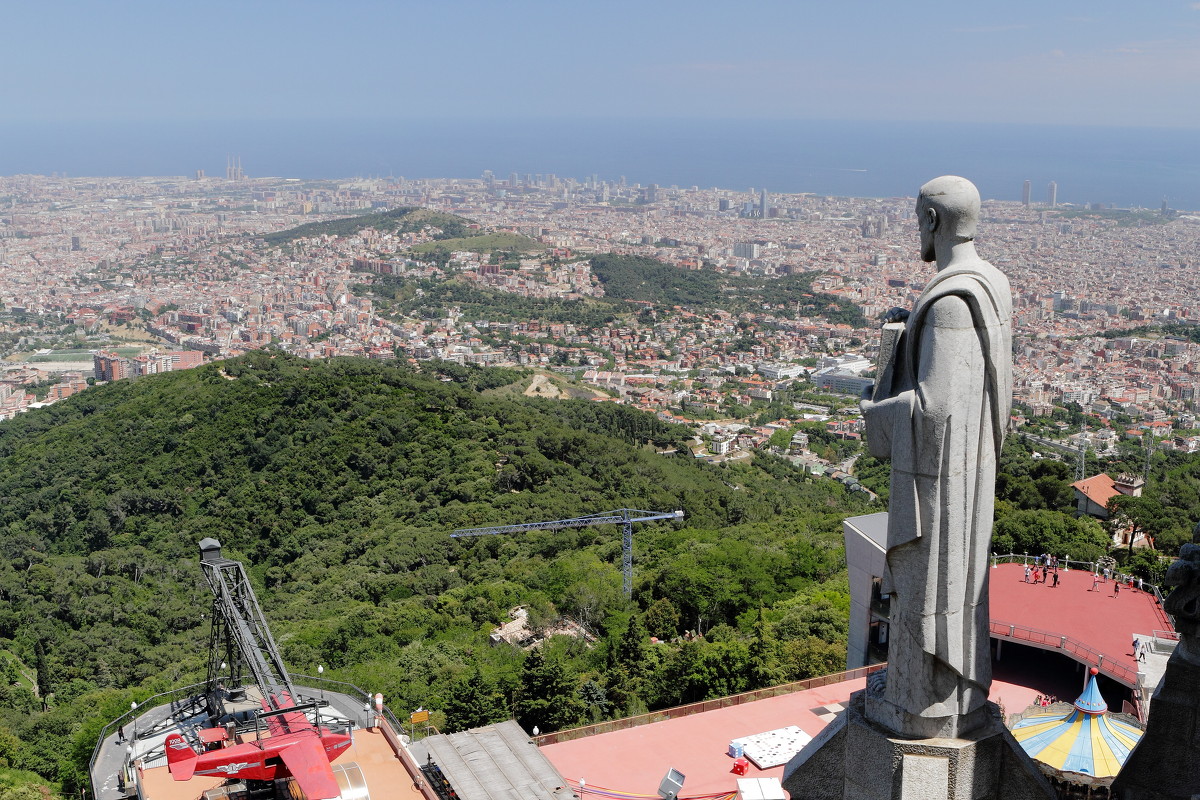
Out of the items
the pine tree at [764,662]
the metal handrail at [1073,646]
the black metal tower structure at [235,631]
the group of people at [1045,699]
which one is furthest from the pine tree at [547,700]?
the group of people at [1045,699]

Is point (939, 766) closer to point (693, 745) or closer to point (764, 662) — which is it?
point (693, 745)

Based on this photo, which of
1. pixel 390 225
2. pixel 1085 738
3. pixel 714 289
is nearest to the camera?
pixel 1085 738

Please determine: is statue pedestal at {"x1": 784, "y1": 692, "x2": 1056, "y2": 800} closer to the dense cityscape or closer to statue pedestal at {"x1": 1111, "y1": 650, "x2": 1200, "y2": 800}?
statue pedestal at {"x1": 1111, "y1": 650, "x2": 1200, "y2": 800}

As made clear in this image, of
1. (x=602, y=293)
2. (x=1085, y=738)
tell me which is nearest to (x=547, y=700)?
(x=1085, y=738)

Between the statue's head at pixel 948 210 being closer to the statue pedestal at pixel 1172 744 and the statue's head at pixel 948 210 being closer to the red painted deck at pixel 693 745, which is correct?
the statue pedestal at pixel 1172 744

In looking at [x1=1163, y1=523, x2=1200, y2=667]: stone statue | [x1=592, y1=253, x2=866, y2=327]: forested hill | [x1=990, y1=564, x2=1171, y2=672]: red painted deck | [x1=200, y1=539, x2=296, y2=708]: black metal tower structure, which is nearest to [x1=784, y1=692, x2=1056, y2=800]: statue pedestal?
[x1=1163, y1=523, x2=1200, y2=667]: stone statue

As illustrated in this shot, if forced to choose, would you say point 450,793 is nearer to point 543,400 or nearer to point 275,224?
point 543,400
